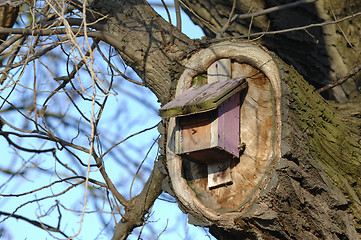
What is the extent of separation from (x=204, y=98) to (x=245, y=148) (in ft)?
1.10

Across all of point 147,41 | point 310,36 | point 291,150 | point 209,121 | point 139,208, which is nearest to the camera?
point 291,150

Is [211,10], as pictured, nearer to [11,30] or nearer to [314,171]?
[11,30]

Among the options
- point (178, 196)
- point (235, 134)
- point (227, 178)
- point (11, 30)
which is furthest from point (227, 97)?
point (11, 30)

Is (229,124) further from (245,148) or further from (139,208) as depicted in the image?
(139,208)

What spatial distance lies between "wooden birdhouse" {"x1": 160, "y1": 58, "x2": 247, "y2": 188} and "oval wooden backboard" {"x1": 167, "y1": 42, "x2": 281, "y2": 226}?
43 millimetres

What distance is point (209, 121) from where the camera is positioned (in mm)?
2514

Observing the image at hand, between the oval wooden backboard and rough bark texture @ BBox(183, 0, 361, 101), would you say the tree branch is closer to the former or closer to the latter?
the oval wooden backboard

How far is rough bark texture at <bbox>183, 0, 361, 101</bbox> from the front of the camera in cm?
393

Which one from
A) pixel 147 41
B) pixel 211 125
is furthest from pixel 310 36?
pixel 211 125

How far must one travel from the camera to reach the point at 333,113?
3.00 metres

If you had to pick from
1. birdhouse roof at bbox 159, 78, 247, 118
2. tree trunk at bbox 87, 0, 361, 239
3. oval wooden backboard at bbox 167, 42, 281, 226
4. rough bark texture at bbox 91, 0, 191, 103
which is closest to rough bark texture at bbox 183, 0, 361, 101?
tree trunk at bbox 87, 0, 361, 239

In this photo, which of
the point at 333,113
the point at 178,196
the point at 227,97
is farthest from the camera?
the point at 333,113

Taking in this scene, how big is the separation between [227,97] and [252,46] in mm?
347

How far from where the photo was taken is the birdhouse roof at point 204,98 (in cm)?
243
